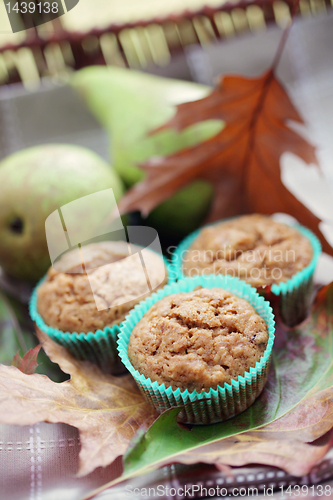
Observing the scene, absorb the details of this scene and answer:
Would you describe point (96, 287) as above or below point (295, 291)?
above

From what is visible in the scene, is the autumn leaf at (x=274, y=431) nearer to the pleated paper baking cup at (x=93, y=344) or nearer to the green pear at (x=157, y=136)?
the pleated paper baking cup at (x=93, y=344)

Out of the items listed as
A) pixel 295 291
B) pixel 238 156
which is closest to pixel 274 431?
pixel 295 291

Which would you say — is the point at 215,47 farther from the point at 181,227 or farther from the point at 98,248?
the point at 98,248

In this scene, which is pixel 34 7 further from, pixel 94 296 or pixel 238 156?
pixel 94 296

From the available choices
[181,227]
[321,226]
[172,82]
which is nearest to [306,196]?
[321,226]

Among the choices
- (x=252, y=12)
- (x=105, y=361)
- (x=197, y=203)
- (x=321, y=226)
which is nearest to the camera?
(x=105, y=361)

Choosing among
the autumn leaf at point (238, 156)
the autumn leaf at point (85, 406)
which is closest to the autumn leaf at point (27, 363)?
the autumn leaf at point (85, 406)
